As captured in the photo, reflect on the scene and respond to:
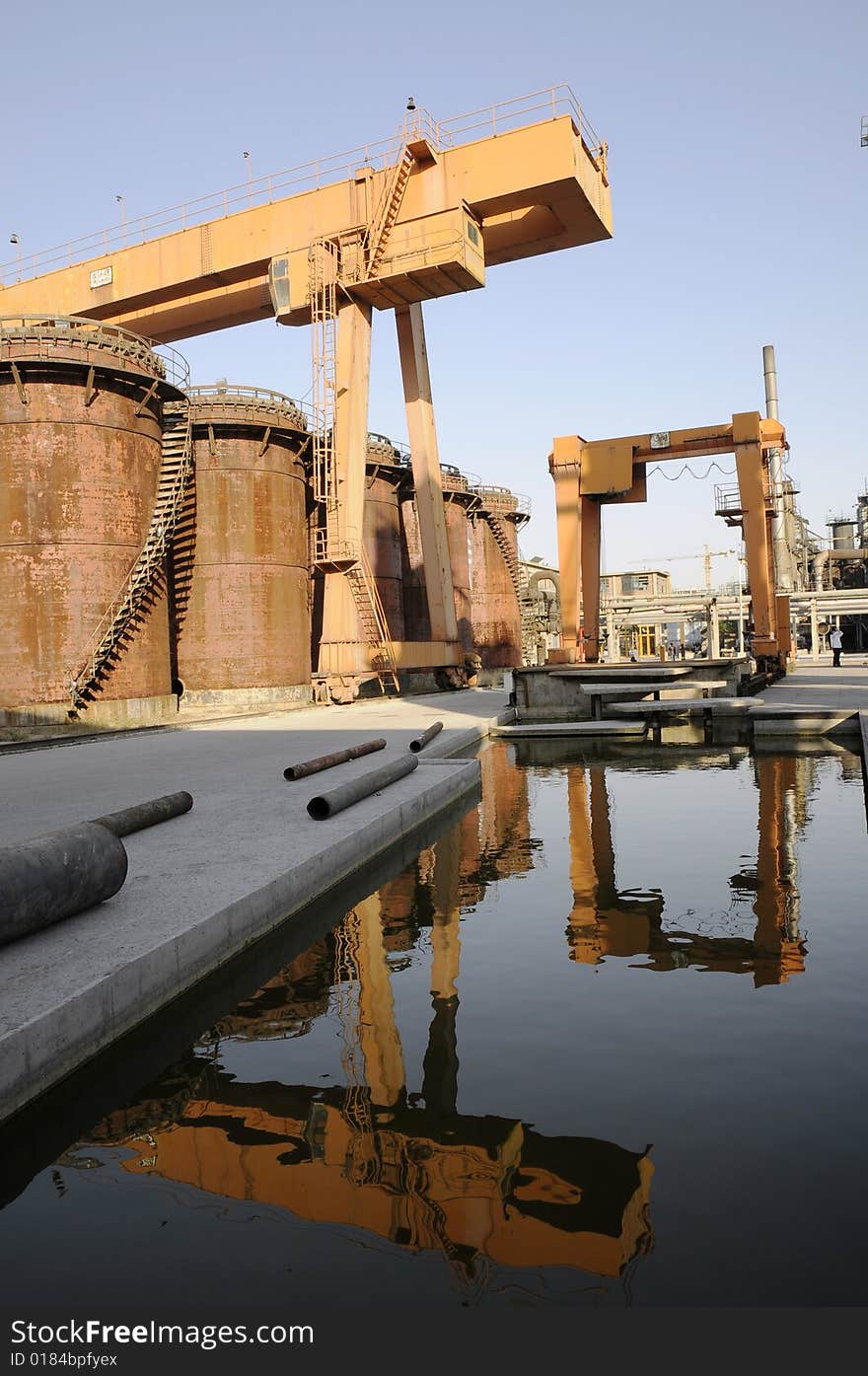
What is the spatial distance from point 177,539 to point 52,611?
539cm

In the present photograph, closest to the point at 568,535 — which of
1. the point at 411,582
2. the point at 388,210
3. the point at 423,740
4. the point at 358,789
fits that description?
the point at 388,210

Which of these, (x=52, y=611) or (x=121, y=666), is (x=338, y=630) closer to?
(x=121, y=666)

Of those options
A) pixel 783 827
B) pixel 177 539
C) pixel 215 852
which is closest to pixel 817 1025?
pixel 215 852

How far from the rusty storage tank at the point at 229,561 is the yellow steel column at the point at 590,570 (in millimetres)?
7587

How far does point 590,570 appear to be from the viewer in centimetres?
2345

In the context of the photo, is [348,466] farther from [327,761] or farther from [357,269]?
[327,761]

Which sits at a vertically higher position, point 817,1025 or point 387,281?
point 387,281

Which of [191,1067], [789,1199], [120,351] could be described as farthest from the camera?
[120,351]

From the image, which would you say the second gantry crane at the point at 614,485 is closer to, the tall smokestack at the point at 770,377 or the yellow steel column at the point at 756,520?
the yellow steel column at the point at 756,520

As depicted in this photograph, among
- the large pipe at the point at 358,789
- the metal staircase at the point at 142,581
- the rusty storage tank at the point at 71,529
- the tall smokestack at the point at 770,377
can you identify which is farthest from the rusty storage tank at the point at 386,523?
the tall smokestack at the point at 770,377

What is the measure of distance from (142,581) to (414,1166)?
58.7 ft

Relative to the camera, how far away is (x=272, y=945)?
475 cm

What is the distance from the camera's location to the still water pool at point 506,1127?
2240 millimetres

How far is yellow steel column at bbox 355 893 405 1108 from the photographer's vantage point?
3.32m
